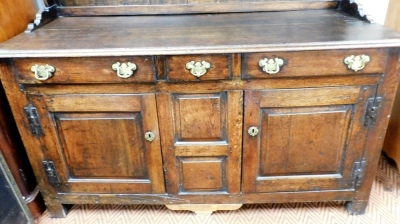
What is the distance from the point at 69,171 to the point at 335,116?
1074 millimetres

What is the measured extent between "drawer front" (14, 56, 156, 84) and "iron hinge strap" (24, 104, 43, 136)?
0.36ft

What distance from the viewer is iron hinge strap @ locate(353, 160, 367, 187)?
4.41 ft

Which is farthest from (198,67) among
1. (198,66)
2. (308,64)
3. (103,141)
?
(103,141)

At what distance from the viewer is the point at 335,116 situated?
1.25m

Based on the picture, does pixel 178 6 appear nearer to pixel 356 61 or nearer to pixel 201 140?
pixel 201 140

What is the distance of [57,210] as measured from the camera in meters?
1.48

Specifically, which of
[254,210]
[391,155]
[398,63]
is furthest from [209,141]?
[391,155]

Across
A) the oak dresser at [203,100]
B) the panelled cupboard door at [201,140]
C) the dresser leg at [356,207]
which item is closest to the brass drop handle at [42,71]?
the oak dresser at [203,100]

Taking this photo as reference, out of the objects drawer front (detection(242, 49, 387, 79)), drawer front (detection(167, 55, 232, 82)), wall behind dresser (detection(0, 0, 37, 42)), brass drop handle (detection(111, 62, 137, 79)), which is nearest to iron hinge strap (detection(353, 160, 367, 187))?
drawer front (detection(242, 49, 387, 79))

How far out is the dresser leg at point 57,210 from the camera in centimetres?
147

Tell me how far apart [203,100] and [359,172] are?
2.32 feet

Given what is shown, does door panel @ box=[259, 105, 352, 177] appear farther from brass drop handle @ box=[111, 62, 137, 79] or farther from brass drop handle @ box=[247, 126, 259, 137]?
brass drop handle @ box=[111, 62, 137, 79]

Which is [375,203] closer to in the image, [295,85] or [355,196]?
[355,196]

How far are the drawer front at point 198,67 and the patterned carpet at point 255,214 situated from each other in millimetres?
667
